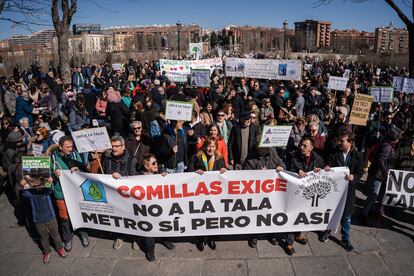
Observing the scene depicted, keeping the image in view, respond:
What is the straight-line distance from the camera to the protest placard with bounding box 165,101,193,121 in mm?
5730

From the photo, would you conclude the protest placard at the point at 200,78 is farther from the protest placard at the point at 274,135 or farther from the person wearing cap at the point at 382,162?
the person wearing cap at the point at 382,162

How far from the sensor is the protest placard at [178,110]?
18.8 feet

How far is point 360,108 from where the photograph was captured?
22.6 feet

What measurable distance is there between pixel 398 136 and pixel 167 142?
13.2 feet

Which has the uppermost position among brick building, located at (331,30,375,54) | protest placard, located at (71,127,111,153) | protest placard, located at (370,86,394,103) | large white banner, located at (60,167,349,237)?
brick building, located at (331,30,375,54)

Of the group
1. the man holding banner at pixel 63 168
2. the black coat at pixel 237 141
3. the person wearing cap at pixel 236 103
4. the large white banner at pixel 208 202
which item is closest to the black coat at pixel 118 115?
the person wearing cap at pixel 236 103

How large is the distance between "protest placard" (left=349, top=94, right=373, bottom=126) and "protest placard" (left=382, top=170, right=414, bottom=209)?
2214 millimetres

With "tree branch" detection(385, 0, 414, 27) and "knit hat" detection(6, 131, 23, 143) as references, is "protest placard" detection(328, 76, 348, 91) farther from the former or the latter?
"knit hat" detection(6, 131, 23, 143)

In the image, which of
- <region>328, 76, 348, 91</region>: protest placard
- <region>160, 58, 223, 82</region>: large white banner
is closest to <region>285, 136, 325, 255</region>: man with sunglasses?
<region>328, 76, 348, 91</region>: protest placard

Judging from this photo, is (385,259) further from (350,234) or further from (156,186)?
(156,186)

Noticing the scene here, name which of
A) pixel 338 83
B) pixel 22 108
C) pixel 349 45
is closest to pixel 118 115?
pixel 22 108

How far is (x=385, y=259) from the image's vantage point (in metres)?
4.63

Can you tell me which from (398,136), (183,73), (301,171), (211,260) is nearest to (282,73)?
(183,73)

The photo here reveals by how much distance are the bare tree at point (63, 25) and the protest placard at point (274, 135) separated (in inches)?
501
